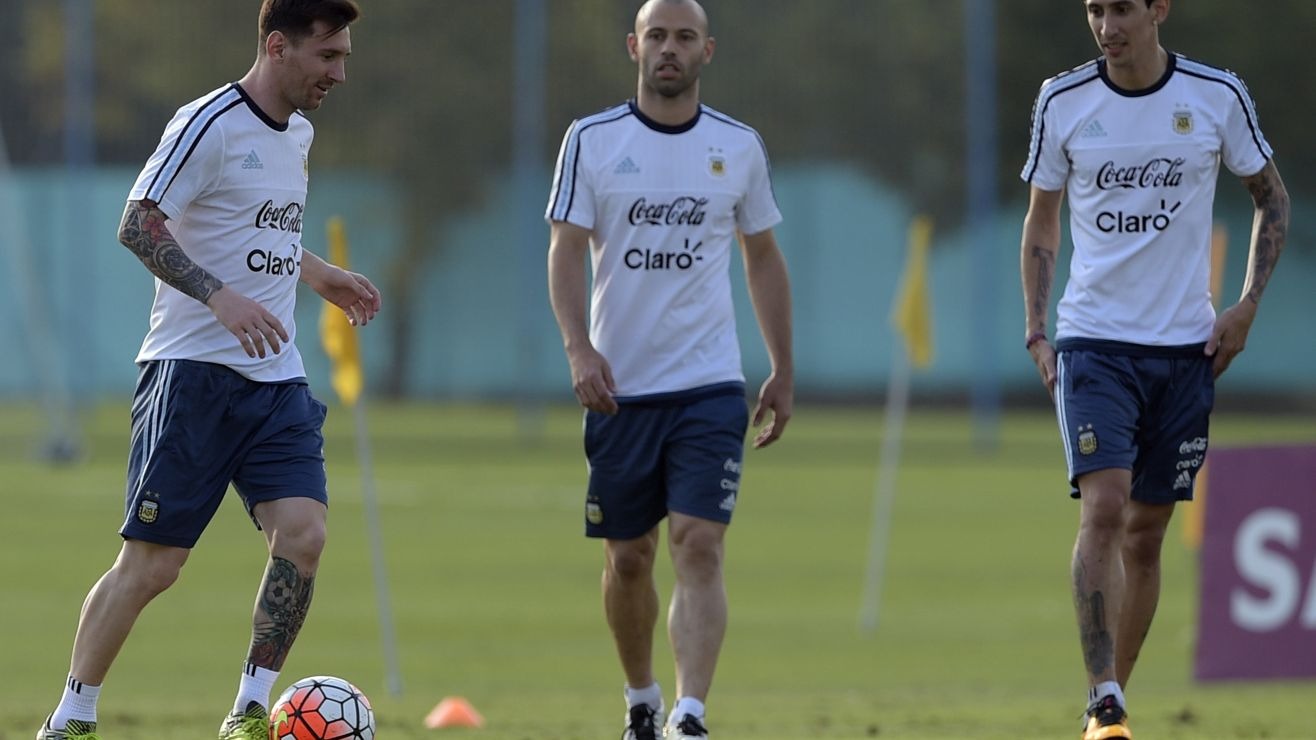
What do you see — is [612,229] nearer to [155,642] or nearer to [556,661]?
[556,661]

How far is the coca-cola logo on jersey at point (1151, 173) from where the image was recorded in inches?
304

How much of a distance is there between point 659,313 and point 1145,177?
5.94ft

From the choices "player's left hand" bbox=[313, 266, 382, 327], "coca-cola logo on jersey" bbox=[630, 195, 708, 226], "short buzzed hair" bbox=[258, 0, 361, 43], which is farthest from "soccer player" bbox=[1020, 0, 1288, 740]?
"short buzzed hair" bbox=[258, 0, 361, 43]

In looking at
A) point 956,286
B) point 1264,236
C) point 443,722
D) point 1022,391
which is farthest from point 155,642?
point 1022,391

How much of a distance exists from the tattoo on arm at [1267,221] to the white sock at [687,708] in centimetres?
246

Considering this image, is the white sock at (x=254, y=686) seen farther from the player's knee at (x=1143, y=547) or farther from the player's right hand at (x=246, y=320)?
the player's knee at (x=1143, y=547)

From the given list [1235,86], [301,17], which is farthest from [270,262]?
[1235,86]

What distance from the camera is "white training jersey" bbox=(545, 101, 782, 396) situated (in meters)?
8.05

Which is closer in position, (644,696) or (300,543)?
(300,543)

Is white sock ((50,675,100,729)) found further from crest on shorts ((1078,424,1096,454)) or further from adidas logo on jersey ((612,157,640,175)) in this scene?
crest on shorts ((1078,424,1096,454))

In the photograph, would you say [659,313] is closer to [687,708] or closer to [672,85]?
[672,85]

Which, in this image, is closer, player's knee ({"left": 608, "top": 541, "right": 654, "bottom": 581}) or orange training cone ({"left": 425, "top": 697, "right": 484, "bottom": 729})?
player's knee ({"left": 608, "top": 541, "right": 654, "bottom": 581})

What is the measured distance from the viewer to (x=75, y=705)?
699 cm

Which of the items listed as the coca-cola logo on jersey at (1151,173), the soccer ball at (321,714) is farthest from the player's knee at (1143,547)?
the soccer ball at (321,714)
